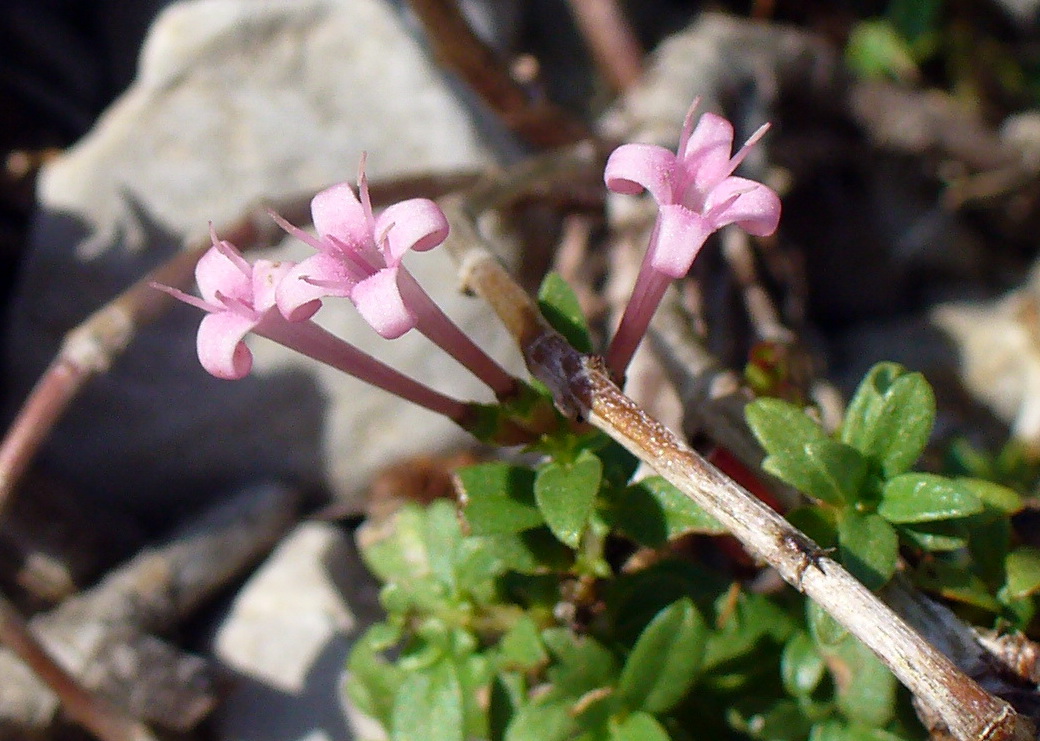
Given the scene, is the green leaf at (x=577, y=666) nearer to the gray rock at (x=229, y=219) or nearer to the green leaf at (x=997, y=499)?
the green leaf at (x=997, y=499)

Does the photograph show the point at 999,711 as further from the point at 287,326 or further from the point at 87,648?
the point at 87,648

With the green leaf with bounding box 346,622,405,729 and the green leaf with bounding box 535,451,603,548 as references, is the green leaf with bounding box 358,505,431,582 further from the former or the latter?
the green leaf with bounding box 535,451,603,548

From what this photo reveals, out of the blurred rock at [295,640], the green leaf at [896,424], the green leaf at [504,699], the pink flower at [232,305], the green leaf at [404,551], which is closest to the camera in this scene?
the pink flower at [232,305]

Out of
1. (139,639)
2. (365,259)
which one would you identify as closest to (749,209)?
(365,259)

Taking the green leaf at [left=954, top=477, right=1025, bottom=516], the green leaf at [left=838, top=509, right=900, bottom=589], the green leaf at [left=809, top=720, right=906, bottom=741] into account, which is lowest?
the green leaf at [left=809, top=720, right=906, bottom=741]

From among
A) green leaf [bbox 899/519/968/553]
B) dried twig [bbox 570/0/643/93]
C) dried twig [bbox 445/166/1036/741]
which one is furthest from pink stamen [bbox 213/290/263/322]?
dried twig [bbox 570/0/643/93]

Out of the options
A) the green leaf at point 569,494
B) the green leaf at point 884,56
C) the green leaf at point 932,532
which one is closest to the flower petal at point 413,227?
the green leaf at point 569,494
